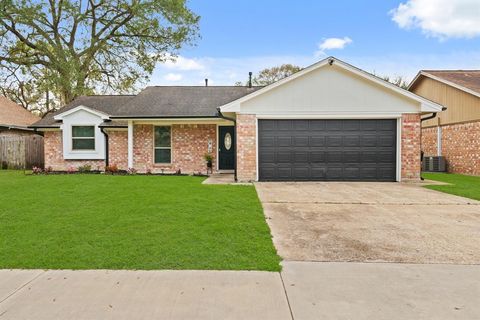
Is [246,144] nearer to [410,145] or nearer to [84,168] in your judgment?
[410,145]

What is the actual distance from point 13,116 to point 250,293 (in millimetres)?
25638

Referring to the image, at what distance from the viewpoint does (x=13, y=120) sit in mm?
22047

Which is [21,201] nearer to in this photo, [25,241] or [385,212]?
[25,241]

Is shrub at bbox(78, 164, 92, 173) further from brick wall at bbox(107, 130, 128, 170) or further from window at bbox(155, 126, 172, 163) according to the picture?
window at bbox(155, 126, 172, 163)

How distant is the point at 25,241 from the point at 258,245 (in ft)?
11.3

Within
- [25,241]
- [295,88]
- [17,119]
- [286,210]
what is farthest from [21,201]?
[17,119]

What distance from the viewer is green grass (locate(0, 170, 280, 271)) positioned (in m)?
4.05

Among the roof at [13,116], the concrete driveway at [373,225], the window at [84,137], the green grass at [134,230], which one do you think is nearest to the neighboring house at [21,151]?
the roof at [13,116]

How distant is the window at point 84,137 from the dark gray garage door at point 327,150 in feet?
27.8

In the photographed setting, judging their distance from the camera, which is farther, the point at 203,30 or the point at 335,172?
the point at 203,30

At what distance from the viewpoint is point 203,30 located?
25.7m

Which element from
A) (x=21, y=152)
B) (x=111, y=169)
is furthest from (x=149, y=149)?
(x=21, y=152)

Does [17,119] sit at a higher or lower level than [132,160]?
higher

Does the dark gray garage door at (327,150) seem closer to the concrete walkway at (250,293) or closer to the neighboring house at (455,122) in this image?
the neighboring house at (455,122)
